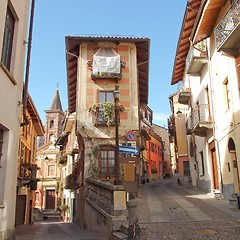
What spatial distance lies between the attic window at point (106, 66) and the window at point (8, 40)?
1044 cm

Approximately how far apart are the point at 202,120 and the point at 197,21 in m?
5.67

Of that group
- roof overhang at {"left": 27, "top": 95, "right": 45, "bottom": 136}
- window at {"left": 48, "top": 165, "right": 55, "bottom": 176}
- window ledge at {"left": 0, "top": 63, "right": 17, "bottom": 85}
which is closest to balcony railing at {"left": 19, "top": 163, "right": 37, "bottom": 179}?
roof overhang at {"left": 27, "top": 95, "right": 45, "bottom": 136}

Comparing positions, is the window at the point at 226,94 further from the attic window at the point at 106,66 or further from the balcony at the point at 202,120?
the attic window at the point at 106,66

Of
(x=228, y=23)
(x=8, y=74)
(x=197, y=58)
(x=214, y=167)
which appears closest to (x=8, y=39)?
(x=8, y=74)

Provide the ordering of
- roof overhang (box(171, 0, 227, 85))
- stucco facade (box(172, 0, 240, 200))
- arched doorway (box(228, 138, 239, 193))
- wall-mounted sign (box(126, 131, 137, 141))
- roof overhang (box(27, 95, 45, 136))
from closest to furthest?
1. stucco facade (box(172, 0, 240, 200))
2. wall-mounted sign (box(126, 131, 137, 141))
3. arched doorway (box(228, 138, 239, 193))
4. roof overhang (box(171, 0, 227, 85))
5. roof overhang (box(27, 95, 45, 136))

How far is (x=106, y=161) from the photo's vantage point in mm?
19234

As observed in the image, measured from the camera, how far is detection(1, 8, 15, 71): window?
9133 millimetres

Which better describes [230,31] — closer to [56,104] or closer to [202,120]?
[202,120]

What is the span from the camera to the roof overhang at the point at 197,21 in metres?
14.7

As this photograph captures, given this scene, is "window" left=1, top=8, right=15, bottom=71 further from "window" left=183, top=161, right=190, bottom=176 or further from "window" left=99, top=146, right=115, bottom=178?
"window" left=183, top=161, right=190, bottom=176

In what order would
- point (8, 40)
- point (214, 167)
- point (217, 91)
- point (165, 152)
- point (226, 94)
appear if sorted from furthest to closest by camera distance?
point (165, 152), point (214, 167), point (217, 91), point (226, 94), point (8, 40)

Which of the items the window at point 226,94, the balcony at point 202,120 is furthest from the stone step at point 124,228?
the balcony at point 202,120

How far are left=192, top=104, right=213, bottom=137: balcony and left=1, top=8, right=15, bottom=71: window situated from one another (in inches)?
455

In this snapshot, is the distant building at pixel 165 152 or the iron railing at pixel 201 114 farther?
the distant building at pixel 165 152
